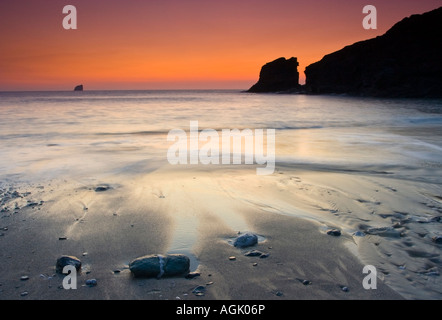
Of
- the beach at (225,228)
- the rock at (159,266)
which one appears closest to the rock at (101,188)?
the beach at (225,228)

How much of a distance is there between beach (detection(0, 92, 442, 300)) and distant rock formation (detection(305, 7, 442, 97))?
67.3 meters

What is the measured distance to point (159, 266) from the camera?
9.11 feet

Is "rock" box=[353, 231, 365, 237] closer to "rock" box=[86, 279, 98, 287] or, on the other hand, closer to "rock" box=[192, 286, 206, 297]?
"rock" box=[192, 286, 206, 297]

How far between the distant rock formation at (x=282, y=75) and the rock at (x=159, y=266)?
134513 mm

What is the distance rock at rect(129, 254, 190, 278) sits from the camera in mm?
2752

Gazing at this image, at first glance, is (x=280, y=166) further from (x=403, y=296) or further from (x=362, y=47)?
(x=362, y=47)

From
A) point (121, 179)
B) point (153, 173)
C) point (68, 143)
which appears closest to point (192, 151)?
point (153, 173)

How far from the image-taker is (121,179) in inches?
231

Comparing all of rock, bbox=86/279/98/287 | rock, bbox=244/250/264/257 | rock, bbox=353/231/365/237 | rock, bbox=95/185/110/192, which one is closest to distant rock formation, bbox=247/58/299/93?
rock, bbox=95/185/110/192

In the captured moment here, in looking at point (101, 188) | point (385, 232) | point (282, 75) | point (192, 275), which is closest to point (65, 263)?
point (192, 275)

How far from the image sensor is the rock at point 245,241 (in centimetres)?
329

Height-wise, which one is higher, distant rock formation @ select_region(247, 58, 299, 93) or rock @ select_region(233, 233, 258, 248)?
distant rock formation @ select_region(247, 58, 299, 93)

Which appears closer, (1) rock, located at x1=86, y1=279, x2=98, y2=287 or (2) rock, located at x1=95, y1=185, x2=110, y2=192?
(1) rock, located at x1=86, y1=279, x2=98, y2=287
